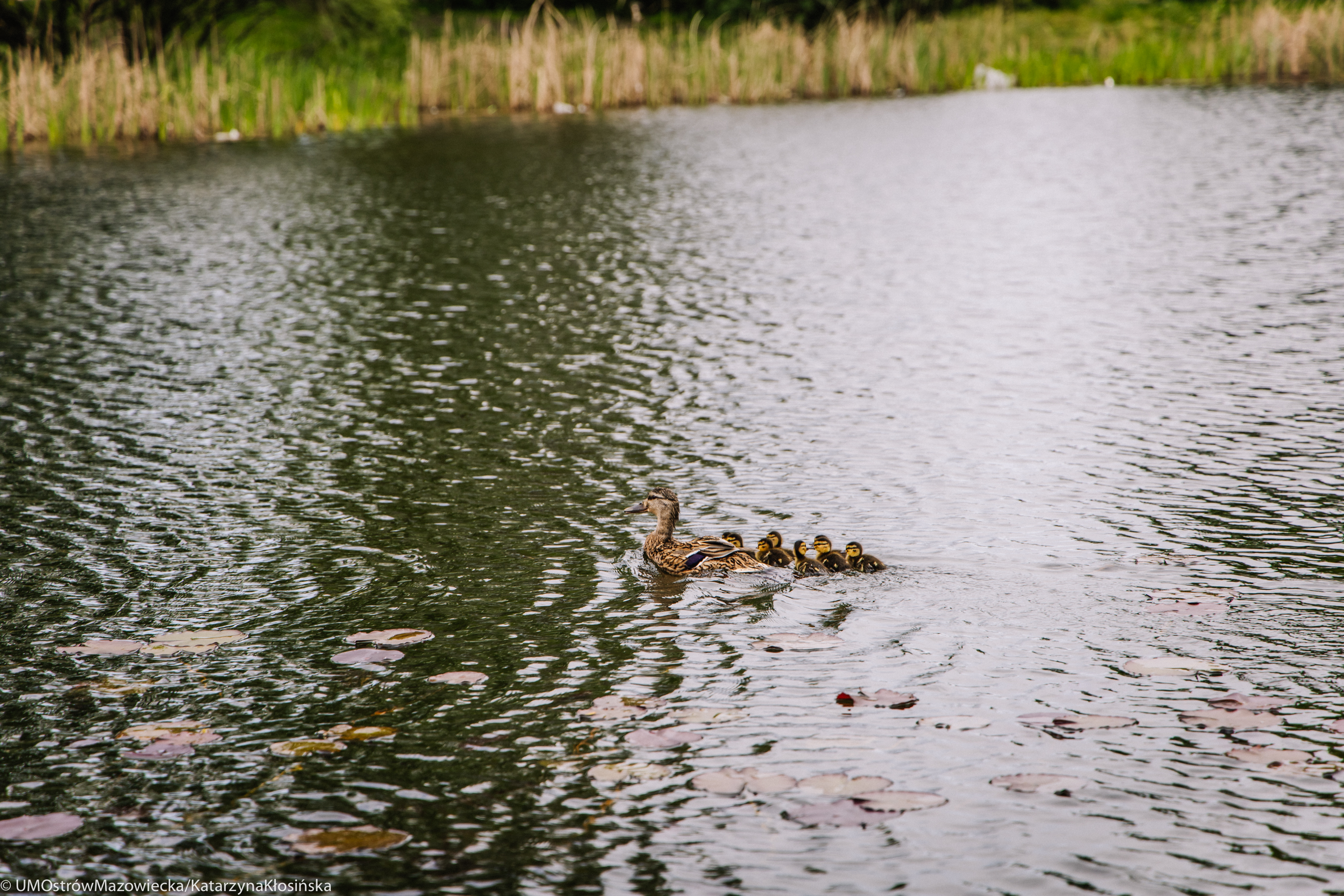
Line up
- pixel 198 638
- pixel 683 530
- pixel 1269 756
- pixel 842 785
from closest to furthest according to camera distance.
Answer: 1. pixel 842 785
2. pixel 1269 756
3. pixel 198 638
4. pixel 683 530

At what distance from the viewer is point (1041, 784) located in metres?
5.01

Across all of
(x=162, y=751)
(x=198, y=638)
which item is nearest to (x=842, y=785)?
(x=162, y=751)

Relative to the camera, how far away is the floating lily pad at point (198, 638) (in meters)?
6.51

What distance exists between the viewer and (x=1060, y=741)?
5.38m

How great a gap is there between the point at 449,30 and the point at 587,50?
4.29 meters

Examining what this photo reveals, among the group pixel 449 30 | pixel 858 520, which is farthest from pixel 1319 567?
pixel 449 30

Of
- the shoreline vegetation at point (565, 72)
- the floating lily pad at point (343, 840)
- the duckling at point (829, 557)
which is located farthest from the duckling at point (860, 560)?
the shoreline vegetation at point (565, 72)

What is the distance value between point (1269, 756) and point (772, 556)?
2.80 meters

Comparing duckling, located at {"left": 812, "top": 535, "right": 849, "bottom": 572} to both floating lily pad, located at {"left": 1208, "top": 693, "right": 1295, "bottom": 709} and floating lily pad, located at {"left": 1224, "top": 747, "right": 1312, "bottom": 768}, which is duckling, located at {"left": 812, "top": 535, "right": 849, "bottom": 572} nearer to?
floating lily pad, located at {"left": 1208, "top": 693, "right": 1295, "bottom": 709}

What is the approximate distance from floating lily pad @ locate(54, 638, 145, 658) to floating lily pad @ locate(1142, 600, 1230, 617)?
5.11 meters

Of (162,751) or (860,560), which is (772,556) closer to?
(860,560)

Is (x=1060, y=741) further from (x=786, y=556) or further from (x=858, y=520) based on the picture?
(x=858, y=520)

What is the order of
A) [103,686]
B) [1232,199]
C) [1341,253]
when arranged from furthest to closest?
[1232,199]
[1341,253]
[103,686]

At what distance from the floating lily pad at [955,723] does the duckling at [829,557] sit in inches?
63.2
